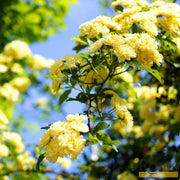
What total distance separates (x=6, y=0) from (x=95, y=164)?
3030mm

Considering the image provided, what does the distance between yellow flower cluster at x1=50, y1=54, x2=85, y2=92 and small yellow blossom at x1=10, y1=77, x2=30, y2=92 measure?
2.84m

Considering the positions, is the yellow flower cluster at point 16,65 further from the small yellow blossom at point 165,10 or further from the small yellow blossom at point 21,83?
the small yellow blossom at point 165,10

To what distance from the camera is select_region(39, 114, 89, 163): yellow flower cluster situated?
1.01m

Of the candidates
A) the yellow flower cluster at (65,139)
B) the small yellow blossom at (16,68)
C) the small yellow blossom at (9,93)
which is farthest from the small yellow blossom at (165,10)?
the small yellow blossom at (16,68)

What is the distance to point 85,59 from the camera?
3.97 feet

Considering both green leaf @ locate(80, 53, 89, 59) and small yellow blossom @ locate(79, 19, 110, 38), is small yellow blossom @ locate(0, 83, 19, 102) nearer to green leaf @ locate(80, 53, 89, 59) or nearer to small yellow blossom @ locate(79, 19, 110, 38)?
small yellow blossom @ locate(79, 19, 110, 38)

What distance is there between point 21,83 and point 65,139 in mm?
3208

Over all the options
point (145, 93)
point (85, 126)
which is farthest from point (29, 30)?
point (85, 126)

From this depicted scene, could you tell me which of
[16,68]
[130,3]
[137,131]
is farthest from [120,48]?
[16,68]

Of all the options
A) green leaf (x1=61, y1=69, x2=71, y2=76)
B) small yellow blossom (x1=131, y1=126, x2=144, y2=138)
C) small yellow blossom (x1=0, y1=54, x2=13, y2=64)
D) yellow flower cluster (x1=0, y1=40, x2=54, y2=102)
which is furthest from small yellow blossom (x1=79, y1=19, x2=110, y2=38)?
small yellow blossom (x1=0, y1=54, x2=13, y2=64)

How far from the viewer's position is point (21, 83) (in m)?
4.07

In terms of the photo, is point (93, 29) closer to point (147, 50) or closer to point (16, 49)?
point (147, 50)

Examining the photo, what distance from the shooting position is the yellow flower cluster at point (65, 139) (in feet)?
3.32

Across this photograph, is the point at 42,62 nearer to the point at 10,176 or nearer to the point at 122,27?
the point at 10,176
